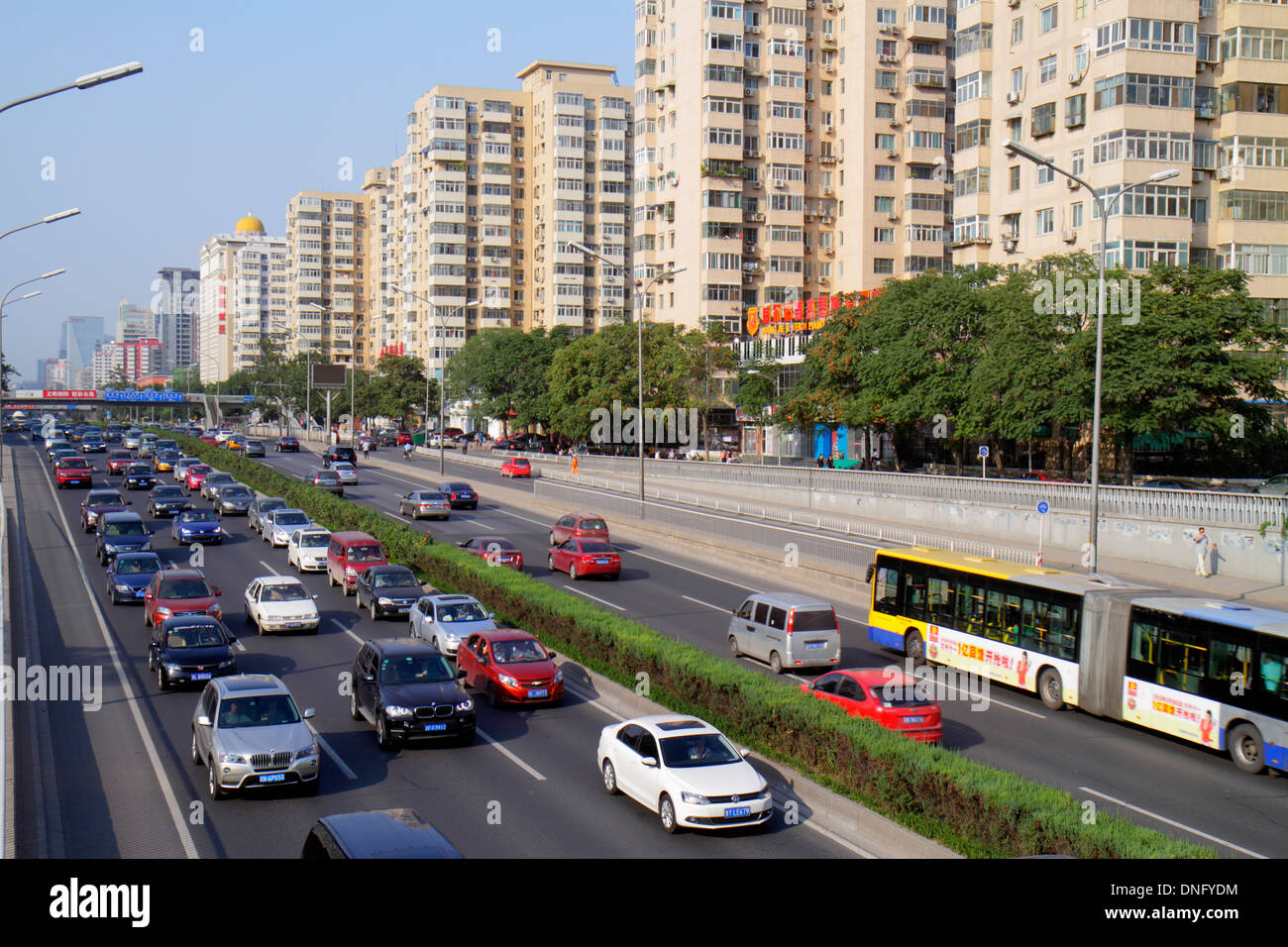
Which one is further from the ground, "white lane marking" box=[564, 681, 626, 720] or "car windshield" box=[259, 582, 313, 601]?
"car windshield" box=[259, 582, 313, 601]

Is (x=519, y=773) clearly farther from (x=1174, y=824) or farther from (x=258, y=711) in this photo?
(x=1174, y=824)

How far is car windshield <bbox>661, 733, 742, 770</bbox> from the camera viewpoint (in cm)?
1420

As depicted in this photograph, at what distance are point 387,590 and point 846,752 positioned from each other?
16.4 metres

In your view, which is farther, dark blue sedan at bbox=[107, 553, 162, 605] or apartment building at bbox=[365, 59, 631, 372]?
apartment building at bbox=[365, 59, 631, 372]

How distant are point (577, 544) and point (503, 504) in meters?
21.5

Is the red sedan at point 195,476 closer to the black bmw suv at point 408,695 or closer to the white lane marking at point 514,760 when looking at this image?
the black bmw suv at point 408,695

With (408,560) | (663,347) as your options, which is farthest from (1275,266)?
(408,560)

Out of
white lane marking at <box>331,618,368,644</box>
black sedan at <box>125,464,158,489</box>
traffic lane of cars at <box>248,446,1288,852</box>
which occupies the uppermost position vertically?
black sedan at <box>125,464,158,489</box>

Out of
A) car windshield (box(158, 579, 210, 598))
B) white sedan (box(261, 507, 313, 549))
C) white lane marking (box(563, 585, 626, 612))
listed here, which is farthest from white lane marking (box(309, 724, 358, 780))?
white sedan (box(261, 507, 313, 549))

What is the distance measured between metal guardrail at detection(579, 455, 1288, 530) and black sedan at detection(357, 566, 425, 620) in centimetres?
2363

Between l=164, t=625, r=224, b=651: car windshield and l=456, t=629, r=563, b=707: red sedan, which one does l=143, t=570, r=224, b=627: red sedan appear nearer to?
l=164, t=625, r=224, b=651: car windshield

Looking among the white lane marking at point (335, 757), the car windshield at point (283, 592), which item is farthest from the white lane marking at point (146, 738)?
the car windshield at point (283, 592)

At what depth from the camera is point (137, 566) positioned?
29750 millimetres

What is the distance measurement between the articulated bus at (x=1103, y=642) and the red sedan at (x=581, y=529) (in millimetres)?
13799
